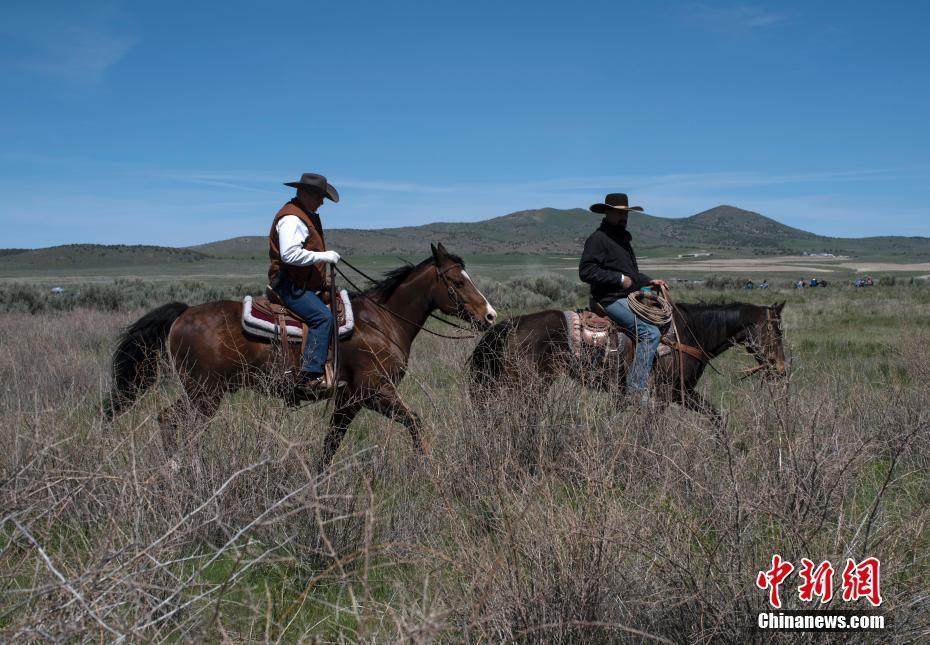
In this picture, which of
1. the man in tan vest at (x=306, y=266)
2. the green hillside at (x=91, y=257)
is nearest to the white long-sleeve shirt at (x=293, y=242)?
the man in tan vest at (x=306, y=266)

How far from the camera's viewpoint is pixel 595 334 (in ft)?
23.2

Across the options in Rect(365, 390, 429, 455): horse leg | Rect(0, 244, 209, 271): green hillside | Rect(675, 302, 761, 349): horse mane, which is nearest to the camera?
Rect(365, 390, 429, 455): horse leg

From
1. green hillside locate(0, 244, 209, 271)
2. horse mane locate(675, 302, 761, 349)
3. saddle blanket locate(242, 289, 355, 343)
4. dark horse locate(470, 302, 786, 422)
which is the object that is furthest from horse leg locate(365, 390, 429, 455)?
green hillside locate(0, 244, 209, 271)

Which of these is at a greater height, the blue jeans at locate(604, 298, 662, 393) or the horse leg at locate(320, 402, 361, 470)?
the blue jeans at locate(604, 298, 662, 393)

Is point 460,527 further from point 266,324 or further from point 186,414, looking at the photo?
point 266,324

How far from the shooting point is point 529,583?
291 centimetres

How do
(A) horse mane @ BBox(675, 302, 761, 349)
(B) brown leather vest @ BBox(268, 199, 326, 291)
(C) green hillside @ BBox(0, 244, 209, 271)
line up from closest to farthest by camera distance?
→ (B) brown leather vest @ BBox(268, 199, 326, 291) < (A) horse mane @ BBox(675, 302, 761, 349) < (C) green hillside @ BBox(0, 244, 209, 271)

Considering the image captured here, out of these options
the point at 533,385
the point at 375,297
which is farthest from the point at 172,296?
the point at 533,385

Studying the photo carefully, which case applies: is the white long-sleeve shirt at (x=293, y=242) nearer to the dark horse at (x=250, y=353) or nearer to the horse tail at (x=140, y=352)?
the dark horse at (x=250, y=353)

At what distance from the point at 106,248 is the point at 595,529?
398 feet

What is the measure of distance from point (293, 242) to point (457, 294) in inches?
64.1

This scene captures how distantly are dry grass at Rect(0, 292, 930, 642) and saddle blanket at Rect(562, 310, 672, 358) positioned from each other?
59.1 inches

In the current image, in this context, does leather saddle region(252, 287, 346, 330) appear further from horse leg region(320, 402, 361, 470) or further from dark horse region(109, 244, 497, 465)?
horse leg region(320, 402, 361, 470)

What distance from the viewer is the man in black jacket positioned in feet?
23.0
